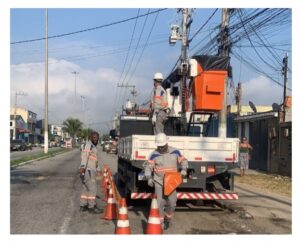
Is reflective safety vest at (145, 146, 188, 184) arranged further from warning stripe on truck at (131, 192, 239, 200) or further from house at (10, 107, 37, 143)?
house at (10, 107, 37, 143)

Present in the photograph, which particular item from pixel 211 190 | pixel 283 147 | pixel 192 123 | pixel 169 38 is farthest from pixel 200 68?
pixel 169 38

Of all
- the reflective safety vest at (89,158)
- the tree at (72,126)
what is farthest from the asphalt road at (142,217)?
the tree at (72,126)

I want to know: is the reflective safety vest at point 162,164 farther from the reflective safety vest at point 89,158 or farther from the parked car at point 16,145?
the parked car at point 16,145

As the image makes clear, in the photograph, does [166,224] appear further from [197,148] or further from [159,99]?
[159,99]

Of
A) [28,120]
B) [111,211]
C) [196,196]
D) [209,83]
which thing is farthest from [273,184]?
[28,120]

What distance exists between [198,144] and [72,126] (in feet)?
352

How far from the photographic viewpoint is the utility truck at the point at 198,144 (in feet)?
33.0

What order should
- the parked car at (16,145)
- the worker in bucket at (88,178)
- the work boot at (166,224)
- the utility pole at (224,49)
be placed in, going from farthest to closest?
the parked car at (16,145)
the utility pole at (224,49)
the worker in bucket at (88,178)
the work boot at (166,224)

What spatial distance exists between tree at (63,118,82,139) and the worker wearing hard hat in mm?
105570

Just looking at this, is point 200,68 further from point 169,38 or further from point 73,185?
point 169,38

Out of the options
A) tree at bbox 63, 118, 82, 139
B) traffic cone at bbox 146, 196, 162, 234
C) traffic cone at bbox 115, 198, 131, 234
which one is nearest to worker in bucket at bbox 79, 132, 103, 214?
traffic cone at bbox 115, 198, 131, 234

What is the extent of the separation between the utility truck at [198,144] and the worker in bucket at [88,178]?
0.82 meters

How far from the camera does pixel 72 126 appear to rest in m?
116

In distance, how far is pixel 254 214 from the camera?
1060 centimetres
